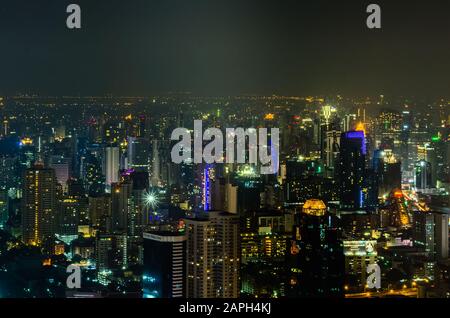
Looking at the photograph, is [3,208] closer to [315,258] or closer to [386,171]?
[315,258]

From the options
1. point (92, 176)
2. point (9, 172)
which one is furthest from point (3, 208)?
point (92, 176)

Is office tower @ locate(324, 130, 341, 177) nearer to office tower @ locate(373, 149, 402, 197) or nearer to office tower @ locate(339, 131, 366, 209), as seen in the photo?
office tower @ locate(339, 131, 366, 209)

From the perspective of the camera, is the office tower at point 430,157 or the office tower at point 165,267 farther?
the office tower at point 430,157

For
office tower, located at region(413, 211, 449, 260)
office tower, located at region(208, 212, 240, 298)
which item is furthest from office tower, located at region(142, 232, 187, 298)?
office tower, located at region(413, 211, 449, 260)

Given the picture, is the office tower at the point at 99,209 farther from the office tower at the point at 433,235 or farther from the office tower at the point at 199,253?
the office tower at the point at 433,235

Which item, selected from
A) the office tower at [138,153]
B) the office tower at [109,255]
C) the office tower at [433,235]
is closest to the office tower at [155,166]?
the office tower at [138,153]

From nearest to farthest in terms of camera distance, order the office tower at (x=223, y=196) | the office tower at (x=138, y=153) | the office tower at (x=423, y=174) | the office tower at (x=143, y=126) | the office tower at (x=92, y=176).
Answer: the office tower at (x=223, y=196)
the office tower at (x=143, y=126)
the office tower at (x=138, y=153)
the office tower at (x=423, y=174)
the office tower at (x=92, y=176)

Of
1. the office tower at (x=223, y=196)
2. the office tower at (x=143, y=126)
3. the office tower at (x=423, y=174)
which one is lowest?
the office tower at (x=223, y=196)
